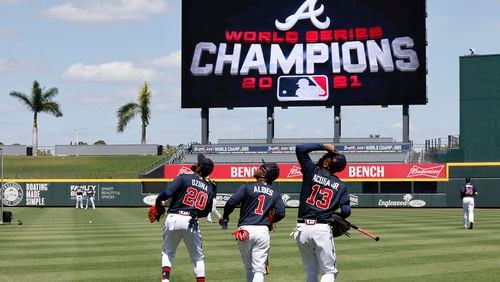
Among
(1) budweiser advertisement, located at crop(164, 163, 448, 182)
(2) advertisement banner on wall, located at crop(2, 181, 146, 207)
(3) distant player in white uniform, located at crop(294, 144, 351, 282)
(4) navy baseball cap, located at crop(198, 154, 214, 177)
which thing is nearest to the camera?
(3) distant player in white uniform, located at crop(294, 144, 351, 282)

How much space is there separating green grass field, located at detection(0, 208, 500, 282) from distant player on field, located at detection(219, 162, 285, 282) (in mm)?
2932

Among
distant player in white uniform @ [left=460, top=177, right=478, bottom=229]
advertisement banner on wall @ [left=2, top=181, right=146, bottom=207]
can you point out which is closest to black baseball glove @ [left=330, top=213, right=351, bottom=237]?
distant player in white uniform @ [left=460, top=177, right=478, bottom=229]

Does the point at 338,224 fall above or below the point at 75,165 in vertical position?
above

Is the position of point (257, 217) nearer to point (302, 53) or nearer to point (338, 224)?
point (338, 224)

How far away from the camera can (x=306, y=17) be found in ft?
180

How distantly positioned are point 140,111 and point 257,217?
6815cm

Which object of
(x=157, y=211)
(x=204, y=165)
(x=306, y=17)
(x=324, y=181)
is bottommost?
(x=157, y=211)

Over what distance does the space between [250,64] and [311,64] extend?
4.29 metres

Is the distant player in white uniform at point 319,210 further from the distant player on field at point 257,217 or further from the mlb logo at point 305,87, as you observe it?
the mlb logo at point 305,87

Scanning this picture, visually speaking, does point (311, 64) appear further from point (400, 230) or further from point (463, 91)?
point (400, 230)

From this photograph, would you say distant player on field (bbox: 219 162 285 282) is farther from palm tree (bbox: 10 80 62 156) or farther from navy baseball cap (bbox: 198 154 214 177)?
palm tree (bbox: 10 80 62 156)

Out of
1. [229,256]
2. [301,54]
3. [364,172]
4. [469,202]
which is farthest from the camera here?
[301,54]

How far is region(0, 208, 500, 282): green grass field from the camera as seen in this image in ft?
46.7

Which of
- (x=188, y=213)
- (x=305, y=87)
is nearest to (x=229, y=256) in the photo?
(x=188, y=213)
